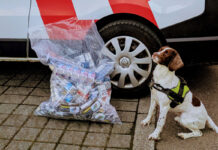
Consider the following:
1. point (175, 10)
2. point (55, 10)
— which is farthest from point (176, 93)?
point (55, 10)

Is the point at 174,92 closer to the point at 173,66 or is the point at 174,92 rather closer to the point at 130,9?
the point at 173,66

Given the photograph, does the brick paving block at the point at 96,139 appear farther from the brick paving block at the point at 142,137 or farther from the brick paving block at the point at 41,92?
the brick paving block at the point at 41,92

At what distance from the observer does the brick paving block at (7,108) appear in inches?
133

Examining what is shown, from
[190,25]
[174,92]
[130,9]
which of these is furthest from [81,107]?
[190,25]

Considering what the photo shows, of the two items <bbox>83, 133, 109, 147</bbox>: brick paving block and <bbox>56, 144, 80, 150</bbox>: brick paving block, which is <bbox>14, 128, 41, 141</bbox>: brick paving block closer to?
<bbox>56, 144, 80, 150</bbox>: brick paving block

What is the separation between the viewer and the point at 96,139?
2.89 meters

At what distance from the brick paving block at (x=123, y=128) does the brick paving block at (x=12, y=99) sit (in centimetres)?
124

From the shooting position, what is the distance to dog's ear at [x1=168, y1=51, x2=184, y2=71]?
2.72 meters

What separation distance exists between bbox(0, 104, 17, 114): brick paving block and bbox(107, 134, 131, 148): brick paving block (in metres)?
1.24

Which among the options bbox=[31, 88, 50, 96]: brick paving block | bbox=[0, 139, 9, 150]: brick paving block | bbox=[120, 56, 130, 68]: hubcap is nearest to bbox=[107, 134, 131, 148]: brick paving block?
bbox=[120, 56, 130, 68]: hubcap

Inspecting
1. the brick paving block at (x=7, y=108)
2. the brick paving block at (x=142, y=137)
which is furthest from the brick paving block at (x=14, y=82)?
the brick paving block at (x=142, y=137)

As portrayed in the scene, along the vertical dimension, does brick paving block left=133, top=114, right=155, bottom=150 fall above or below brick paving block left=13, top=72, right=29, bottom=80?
below

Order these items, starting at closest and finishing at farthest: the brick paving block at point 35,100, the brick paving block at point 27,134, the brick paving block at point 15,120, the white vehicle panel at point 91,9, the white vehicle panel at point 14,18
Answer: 1. the brick paving block at point 27,134
2. the brick paving block at point 15,120
3. the white vehicle panel at point 91,9
4. the white vehicle panel at point 14,18
5. the brick paving block at point 35,100

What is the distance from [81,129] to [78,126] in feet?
0.22
